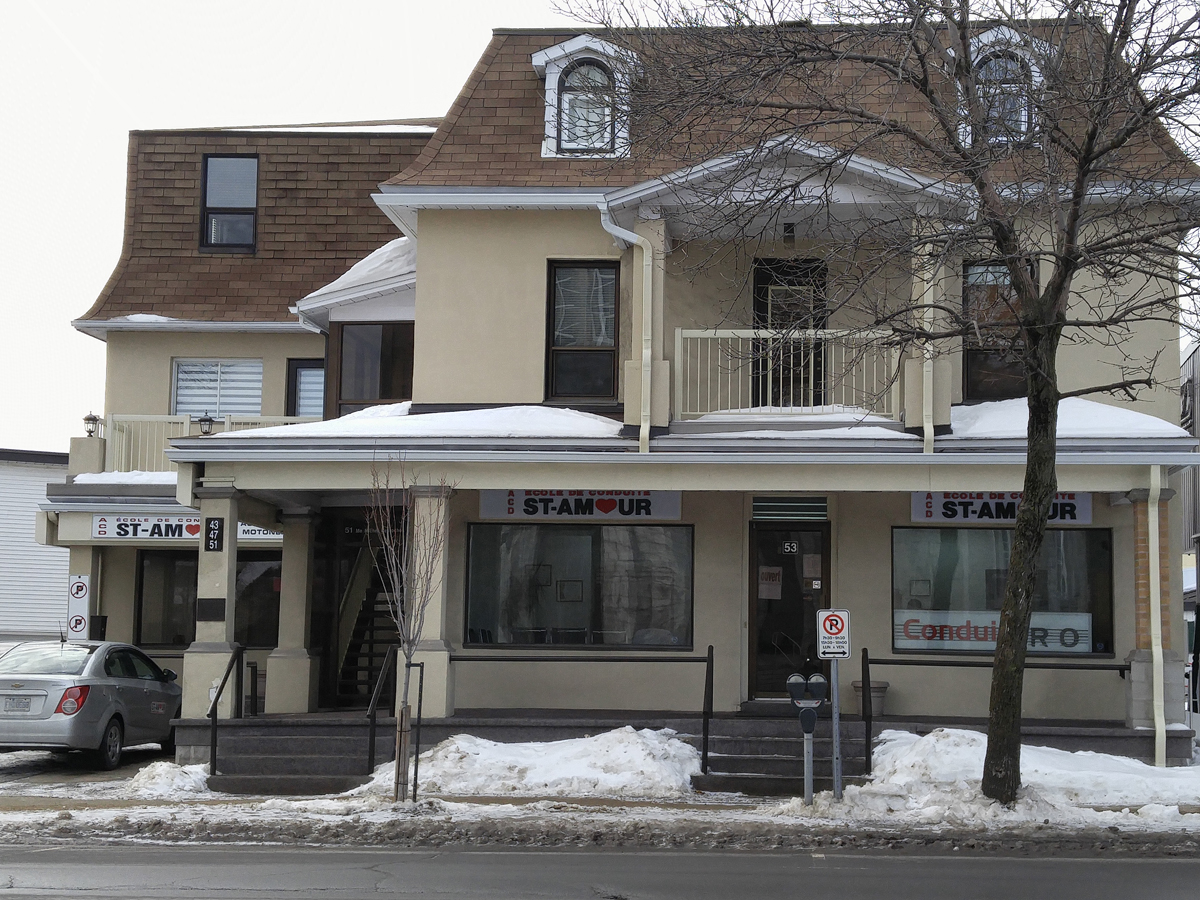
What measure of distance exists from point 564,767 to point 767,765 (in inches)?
85.4

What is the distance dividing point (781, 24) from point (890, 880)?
7.90m

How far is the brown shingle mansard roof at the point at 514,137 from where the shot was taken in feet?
54.0

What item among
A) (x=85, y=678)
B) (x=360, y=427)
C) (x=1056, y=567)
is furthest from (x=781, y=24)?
(x=85, y=678)

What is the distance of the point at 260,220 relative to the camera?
72.3 feet

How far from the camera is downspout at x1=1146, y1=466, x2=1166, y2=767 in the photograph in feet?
45.0

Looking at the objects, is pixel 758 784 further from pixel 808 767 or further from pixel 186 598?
pixel 186 598

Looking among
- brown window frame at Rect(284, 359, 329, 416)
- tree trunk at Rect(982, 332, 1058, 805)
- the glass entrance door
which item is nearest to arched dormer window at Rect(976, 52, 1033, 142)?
tree trunk at Rect(982, 332, 1058, 805)

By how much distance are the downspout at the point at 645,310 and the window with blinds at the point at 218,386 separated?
868cm

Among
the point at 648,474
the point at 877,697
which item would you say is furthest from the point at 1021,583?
the point at 648,474

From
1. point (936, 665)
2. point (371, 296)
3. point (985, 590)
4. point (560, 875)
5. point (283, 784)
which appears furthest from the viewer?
point (371, 296)

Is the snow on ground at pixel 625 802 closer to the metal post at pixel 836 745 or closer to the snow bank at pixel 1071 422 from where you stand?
the metal post at pixel 836 745

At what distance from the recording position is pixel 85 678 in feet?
51.4

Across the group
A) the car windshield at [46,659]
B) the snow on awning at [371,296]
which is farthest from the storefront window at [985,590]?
the car windshield at [46,659]

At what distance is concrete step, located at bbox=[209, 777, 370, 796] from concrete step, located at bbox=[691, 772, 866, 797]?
3.42 m
